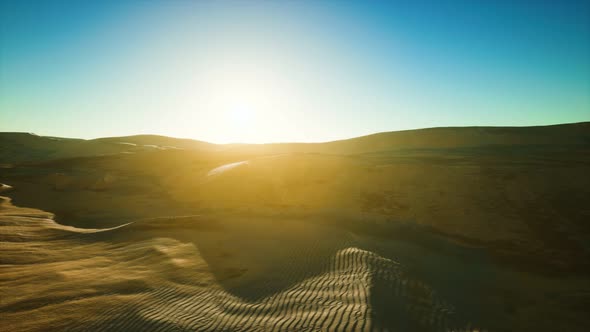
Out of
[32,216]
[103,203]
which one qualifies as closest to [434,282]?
[32,216]

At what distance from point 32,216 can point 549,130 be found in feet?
174

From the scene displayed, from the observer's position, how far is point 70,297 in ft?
18.9

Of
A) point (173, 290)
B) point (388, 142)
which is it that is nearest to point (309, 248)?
point (173, 290)

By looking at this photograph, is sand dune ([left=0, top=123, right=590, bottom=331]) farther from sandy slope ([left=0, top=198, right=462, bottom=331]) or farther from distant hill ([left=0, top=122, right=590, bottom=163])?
distant hill ([left=0, top=122, right=590, bottom=163])

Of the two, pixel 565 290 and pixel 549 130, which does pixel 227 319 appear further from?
pixel 549 130

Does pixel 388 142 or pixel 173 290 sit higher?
pixel 388 142

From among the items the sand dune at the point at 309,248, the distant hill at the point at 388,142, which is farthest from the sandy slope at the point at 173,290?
the distant hill at the point at 388,142

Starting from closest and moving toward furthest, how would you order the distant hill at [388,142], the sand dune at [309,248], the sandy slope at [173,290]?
the sandy slope at [173,290], the sand dune at [309,248], the distant hill at [388,142]

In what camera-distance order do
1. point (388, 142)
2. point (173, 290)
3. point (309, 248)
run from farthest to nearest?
point (388, 142) < point (309, 248) < point (173, 290)

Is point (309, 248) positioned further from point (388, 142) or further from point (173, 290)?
point (388, 142)

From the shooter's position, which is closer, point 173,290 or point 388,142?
point 173,290

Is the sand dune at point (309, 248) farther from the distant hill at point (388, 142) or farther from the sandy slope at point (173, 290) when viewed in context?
the distant hill at point (388, 142)

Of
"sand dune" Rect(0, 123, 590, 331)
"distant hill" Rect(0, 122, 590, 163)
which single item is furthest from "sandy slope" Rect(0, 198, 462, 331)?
"distant hill" Rect(0, 122, 590, 163)

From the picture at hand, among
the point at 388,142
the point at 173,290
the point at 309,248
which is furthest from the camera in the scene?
the point at 388,142
